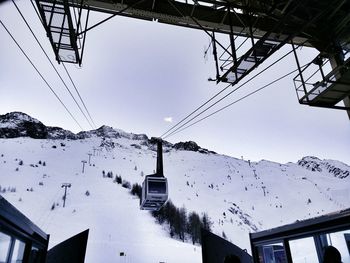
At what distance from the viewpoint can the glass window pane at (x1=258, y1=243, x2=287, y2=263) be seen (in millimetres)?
6344

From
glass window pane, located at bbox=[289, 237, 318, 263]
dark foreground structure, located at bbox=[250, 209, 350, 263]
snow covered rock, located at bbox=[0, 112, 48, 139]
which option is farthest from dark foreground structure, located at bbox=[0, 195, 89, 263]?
snow covered rock, located at bbox=[0, 112, 48, 139]

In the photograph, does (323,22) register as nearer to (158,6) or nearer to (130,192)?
(158,6)

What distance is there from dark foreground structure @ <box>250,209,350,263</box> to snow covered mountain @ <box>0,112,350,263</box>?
2131cm

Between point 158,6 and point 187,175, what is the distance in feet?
252

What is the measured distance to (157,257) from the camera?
89.2 feet

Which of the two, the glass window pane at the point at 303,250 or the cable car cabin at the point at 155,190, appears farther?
the cable car cabin at the point at 155,190

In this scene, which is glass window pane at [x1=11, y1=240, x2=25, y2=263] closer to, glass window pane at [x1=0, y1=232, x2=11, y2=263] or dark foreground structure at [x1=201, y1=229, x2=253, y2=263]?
glass window pane at [x1=0, y1=232, x2=11, y2=263]

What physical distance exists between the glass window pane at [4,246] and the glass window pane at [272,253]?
5.08m

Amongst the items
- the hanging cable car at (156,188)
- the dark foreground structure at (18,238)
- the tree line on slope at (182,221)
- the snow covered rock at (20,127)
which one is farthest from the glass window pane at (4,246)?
the snow covered rock at (20,127)

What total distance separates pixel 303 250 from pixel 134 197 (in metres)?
45.6

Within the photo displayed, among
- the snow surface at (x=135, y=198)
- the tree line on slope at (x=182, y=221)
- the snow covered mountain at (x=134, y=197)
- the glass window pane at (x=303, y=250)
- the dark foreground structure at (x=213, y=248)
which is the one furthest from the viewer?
the tree line on slope at (x=182, y=221)

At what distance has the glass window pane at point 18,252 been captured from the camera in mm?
5168

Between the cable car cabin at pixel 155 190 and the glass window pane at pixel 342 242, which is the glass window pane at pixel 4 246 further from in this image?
the cable car cabin at pixel 155 190

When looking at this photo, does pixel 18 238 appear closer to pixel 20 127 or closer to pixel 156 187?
pixel 156 187
